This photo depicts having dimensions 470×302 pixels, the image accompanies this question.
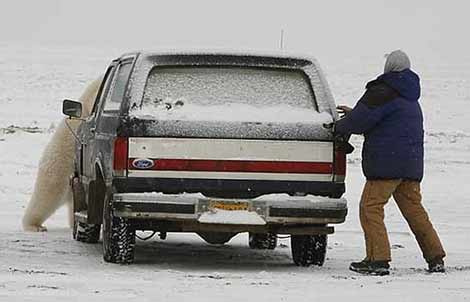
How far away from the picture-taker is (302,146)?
8.86m

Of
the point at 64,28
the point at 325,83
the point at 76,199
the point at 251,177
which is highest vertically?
the point at 325,83

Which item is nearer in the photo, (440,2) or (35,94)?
(35,94)

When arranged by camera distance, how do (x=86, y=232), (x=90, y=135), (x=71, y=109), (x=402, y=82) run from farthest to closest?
(x=86, y=232), (x=71, y=109), (x=90, y=135), (x=402, y=82)

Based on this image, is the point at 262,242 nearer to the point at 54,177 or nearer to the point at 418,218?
the point at 418,218

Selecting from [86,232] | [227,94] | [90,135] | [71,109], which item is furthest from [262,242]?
[227,94]

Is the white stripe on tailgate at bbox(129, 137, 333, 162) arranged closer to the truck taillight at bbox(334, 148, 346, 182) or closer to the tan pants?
the truck taillight at bbox(334, 148, 346, 182)

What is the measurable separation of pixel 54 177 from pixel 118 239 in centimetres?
355

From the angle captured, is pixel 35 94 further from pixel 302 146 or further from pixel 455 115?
pixel 302 146

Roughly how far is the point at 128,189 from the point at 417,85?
2.35 metres

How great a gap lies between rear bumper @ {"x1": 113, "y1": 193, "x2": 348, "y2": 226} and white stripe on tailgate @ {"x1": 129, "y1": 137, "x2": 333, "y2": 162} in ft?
0.95

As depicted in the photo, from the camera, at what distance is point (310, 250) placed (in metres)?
9.61

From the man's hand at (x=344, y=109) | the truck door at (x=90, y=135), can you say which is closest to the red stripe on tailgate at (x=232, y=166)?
the man's hand at (x=344, y=109)

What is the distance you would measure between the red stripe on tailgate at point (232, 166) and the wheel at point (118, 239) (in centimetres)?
52


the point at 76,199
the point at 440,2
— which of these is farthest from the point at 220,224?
the point at 440,2
